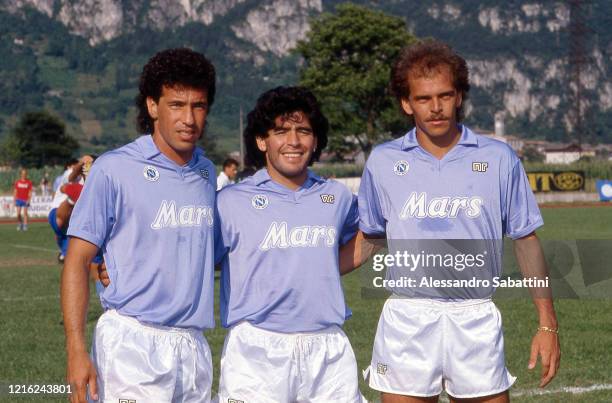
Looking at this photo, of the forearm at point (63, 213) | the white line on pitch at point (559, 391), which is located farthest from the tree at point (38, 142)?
the white line on pitch at point (559, 391)

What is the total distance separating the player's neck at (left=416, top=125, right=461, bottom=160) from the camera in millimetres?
5383

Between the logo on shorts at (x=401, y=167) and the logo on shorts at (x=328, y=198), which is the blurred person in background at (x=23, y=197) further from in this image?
the logo on shorts at (x=401, y=167)

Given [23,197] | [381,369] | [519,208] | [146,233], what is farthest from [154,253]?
[23,197]

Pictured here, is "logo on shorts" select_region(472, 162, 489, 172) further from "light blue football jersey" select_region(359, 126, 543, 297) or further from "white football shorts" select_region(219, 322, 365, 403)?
"white football shorts" select_region(219, 322, 365, 403)

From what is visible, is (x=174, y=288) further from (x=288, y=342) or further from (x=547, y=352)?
(x=547, y=352)

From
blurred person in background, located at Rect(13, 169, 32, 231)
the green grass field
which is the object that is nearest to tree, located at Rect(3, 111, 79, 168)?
blurred person in background, located at Rect(13, 169, 32, 231)

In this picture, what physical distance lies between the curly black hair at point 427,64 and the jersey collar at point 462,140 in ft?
0.36

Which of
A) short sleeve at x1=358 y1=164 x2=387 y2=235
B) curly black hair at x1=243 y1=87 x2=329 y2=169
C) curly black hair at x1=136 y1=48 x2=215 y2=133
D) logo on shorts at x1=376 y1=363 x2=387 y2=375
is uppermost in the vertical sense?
curly black hair at x1=136 y1=48 x2=215 y2=133

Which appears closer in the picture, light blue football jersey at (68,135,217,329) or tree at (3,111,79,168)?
light blue football jersey at (68,135,217,329)

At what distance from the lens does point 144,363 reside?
4941 millimetres

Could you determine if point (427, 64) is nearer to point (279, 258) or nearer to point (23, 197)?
point (279, 258)

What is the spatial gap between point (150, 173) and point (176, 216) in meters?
0.23

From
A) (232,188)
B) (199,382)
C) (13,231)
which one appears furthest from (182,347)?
(13,231)

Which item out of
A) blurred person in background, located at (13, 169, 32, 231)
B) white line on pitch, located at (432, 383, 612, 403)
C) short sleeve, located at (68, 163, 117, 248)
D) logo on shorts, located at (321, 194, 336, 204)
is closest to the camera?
short sleeve, located at (68, 163, 117, 248)
